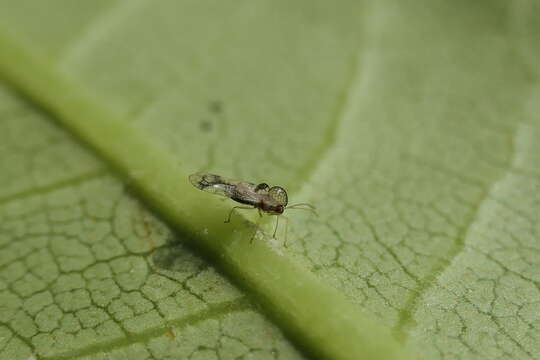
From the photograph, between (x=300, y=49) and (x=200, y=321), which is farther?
(x=300, y=49)

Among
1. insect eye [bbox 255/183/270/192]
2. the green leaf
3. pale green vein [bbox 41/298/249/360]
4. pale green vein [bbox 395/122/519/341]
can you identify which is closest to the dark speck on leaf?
the green leaf

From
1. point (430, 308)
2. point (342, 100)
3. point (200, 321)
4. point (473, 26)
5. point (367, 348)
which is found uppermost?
point (473, 26)

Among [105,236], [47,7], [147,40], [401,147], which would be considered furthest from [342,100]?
[47,7]

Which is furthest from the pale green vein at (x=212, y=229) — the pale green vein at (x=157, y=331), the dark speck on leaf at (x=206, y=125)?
the dark speck on leaf at (x=206, y=125)

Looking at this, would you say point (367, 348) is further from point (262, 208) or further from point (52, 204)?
point (52, 204)

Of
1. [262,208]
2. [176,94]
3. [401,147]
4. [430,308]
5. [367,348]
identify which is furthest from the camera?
[176,94]
